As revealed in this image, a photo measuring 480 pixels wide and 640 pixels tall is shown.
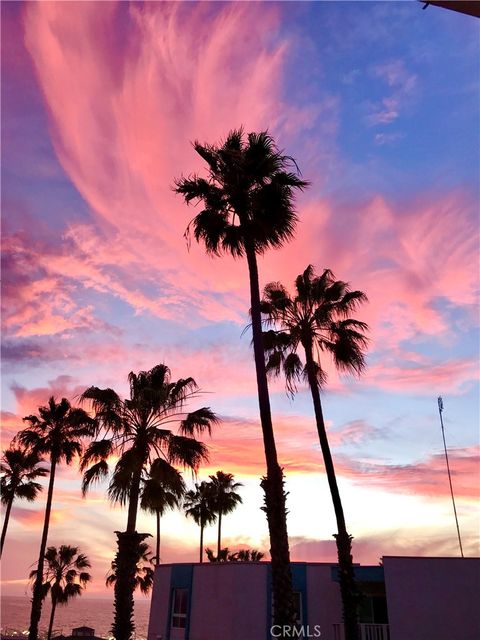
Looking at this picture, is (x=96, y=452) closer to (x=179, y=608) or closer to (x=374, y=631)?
(x=179, y=608)

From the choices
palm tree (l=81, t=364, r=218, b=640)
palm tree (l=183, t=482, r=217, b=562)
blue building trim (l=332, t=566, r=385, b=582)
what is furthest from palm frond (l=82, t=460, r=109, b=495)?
palm tree (l=183, t=482, r=217, b=562)

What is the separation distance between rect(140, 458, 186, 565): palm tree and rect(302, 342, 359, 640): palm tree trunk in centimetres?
592

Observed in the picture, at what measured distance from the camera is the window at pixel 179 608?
984 inches

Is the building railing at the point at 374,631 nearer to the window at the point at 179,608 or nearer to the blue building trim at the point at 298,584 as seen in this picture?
the blue building trim at the point at 298,584

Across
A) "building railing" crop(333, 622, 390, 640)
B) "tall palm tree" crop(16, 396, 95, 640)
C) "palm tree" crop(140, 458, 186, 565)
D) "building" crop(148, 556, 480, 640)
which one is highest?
"tall palm tree" crop(16, 396, 95, 640)

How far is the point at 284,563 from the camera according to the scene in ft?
41.6

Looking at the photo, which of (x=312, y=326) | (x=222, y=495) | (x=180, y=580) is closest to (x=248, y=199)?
(x=312, y=326)

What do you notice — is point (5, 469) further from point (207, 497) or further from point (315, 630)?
point (315, 630)

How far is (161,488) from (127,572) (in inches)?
126

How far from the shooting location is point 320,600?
2367 cm

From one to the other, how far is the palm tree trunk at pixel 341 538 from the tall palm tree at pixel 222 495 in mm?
34114

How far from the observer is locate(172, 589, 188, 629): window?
25.0m

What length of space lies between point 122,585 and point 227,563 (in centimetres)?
600

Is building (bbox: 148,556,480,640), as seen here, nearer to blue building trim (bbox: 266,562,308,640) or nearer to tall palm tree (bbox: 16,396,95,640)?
blue building trim (bbox: 266,562,308,640)
